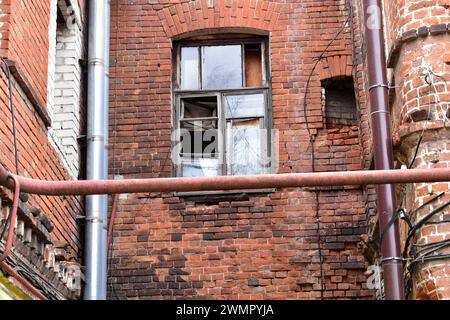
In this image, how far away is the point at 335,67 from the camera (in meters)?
11.5

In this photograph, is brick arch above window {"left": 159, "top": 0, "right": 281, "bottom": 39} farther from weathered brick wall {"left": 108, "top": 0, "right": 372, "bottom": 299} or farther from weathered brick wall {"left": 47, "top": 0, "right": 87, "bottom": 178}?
weathered brick wall {"left": 47, "top": 0, "right": 87, "bottom": 178}

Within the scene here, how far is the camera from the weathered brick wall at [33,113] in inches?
322

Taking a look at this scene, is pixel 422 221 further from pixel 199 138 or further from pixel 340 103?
pixel 199 138

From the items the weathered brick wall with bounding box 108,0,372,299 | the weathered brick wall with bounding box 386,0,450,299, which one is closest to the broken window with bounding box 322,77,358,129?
the weathered brick wall with bounding box 108,0,372,299

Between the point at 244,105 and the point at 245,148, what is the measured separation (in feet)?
1.84

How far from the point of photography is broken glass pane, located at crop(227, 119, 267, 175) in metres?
11.3

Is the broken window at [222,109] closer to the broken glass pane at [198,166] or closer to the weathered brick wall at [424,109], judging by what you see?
the broken glass pane at [198,166]

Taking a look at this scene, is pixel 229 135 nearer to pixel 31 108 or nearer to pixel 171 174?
pixel 171 174

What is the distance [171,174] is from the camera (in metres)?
11.2

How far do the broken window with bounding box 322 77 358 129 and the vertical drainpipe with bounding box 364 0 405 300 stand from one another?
2.35 metres

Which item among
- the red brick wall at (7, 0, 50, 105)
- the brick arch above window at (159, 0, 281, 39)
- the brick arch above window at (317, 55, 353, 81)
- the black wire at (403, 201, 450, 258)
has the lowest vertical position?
the black wire at (403, 201, 450, 258)

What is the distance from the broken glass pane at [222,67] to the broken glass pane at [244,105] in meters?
0.18

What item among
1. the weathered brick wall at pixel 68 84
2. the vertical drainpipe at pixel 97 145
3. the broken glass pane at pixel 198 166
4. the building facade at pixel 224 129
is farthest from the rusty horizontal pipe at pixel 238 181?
the broken glass pane at pixel 198 166
